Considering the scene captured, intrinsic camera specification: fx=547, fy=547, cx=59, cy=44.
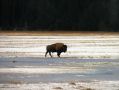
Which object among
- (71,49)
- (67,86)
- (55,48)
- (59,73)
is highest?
(67,86)

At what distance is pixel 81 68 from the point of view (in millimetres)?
16391

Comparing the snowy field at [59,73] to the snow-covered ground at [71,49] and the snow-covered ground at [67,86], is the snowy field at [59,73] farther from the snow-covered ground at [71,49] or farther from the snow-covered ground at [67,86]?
the snow-covered ground at [71,49]

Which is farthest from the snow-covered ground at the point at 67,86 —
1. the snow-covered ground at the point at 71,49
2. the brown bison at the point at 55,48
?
the snow-covered ground at the point at 71,49

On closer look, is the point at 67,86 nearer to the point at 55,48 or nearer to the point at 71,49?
the point at 55,48

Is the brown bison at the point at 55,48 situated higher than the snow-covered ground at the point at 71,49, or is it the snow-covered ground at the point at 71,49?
the brown bison at the point at 55,48

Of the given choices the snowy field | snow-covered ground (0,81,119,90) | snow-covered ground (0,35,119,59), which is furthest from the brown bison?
snow-covered ground (0,81,119,90)

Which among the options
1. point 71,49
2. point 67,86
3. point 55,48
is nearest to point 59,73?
point 67,86

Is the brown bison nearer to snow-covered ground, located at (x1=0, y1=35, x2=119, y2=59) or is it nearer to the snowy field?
the snowy field
